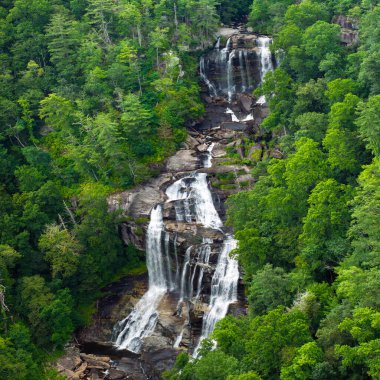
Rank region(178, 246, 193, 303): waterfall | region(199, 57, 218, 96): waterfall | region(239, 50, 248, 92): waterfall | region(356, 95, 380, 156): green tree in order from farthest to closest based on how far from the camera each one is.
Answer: region(199, 57, 218, 96): waterfall, region(239, 50, 248, 92): waterfall, region(178, 246, 193, 303): waterfall, region(356, 95, 380, 156): green tree

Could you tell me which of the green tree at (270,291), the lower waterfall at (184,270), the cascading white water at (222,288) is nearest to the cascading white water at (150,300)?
the lower waterfall at (184,270)

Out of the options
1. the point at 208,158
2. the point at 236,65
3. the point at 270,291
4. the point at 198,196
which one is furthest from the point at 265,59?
the point at 270,291

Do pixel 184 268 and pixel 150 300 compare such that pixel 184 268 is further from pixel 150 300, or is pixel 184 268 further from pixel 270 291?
pixel 270 291

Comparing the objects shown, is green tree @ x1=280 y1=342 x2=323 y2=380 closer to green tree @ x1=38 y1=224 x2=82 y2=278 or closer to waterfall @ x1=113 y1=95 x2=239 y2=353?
waterfall @ x1=113 y1=95 x2=239 y2=353

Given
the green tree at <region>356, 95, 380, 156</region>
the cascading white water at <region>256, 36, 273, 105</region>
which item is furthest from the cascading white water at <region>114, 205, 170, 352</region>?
the cascading white water at <region>256, 36, 273, 105</region>

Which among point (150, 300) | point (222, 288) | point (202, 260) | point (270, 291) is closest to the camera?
point (270, 291)

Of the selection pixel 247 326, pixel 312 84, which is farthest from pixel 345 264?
pixel 312 84

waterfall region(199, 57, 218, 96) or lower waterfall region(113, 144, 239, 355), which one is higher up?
waterfall region(199, 57, 218, 96)
